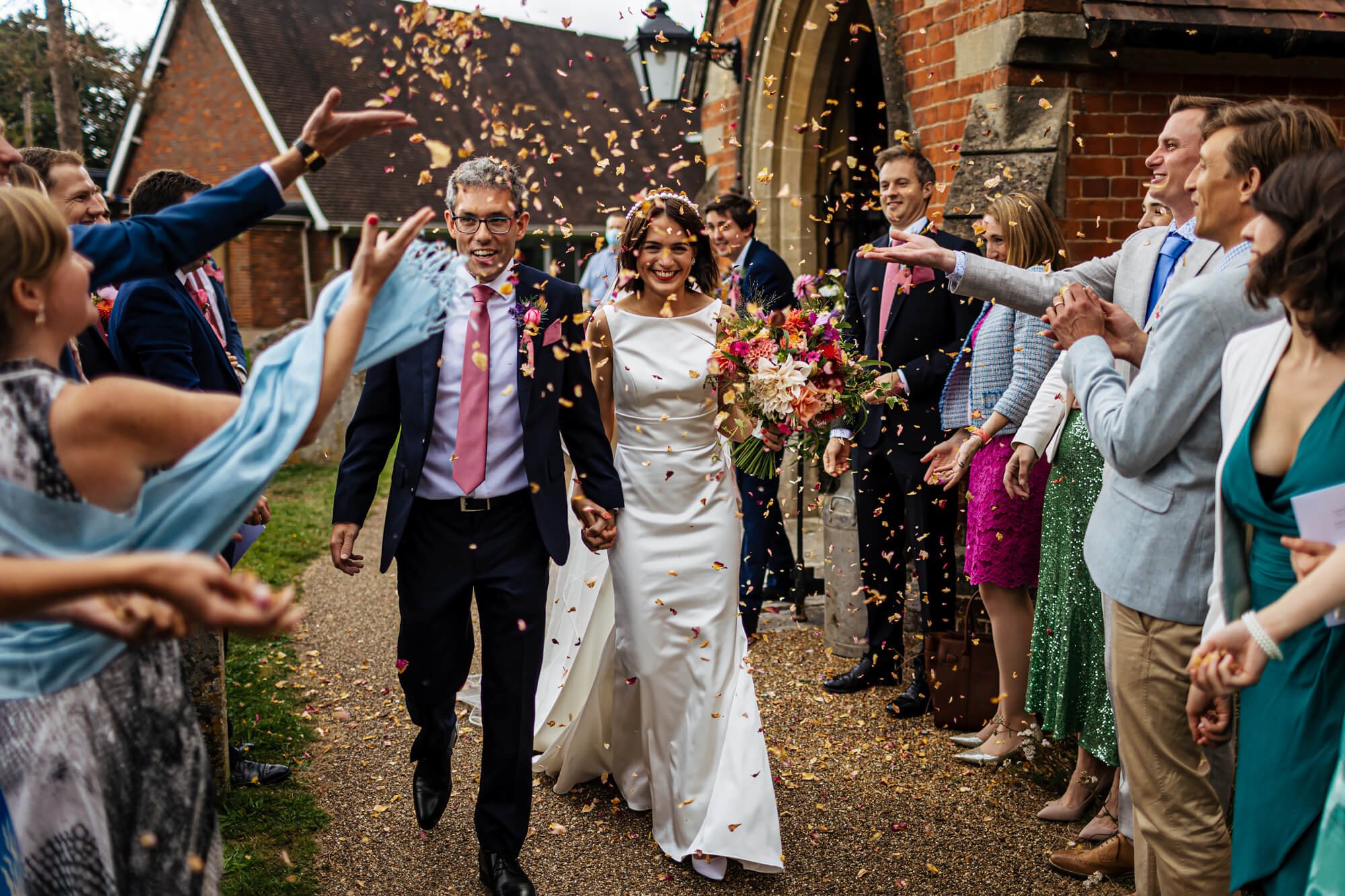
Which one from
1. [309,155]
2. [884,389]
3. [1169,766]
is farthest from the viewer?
[884,389]

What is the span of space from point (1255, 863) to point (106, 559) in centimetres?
249

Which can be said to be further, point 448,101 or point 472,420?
point 448,101

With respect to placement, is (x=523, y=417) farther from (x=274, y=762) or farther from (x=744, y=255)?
(x=744, y=255)

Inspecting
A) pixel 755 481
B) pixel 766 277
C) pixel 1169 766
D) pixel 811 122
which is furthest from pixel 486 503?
pixel 811 122

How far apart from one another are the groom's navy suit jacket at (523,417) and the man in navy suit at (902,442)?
177cm

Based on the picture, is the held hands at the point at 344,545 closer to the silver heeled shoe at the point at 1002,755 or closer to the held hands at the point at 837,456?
the held hands at the point at 837,456

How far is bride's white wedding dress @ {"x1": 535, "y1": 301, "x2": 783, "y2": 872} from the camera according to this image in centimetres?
386

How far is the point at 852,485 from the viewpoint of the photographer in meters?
5.95

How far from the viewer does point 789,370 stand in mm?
4492

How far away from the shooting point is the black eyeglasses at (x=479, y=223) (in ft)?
12.0

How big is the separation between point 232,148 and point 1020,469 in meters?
23.8

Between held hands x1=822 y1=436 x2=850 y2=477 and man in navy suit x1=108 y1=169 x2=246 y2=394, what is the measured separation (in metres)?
2.84

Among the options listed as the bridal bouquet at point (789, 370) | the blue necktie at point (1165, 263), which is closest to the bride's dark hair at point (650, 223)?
the bridal bouquet at point (789, 370)

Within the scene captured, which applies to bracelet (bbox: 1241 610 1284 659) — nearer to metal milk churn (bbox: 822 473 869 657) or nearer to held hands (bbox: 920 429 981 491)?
held hands (bbox: 920 429 981 491)
